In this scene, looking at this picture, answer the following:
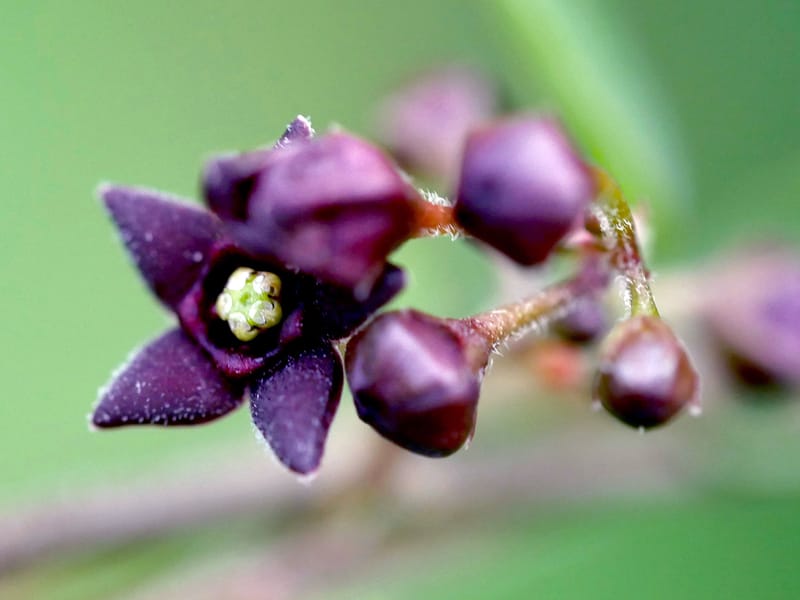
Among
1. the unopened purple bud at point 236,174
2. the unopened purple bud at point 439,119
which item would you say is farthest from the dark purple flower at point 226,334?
the unopened purple bud at point 439,119

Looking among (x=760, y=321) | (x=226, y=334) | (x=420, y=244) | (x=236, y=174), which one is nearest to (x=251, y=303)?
(x=226, y=334)

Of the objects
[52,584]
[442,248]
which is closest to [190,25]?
[442,248]

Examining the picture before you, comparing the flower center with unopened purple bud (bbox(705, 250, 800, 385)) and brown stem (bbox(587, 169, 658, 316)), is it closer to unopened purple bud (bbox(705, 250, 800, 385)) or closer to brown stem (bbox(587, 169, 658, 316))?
brown stem (bbox(587, 169, 658, 316))

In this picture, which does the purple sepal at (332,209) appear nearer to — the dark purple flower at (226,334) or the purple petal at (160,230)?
the dark purple flower at (226,334)

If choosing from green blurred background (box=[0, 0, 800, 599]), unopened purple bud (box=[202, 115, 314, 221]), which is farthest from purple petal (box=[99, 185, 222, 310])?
→ green blurred background (box=[0, 0, 800, 599])

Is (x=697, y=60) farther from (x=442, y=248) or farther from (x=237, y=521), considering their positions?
(x=237, y=521)

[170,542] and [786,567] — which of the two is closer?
[170,542]

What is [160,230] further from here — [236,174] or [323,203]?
[323,203]
